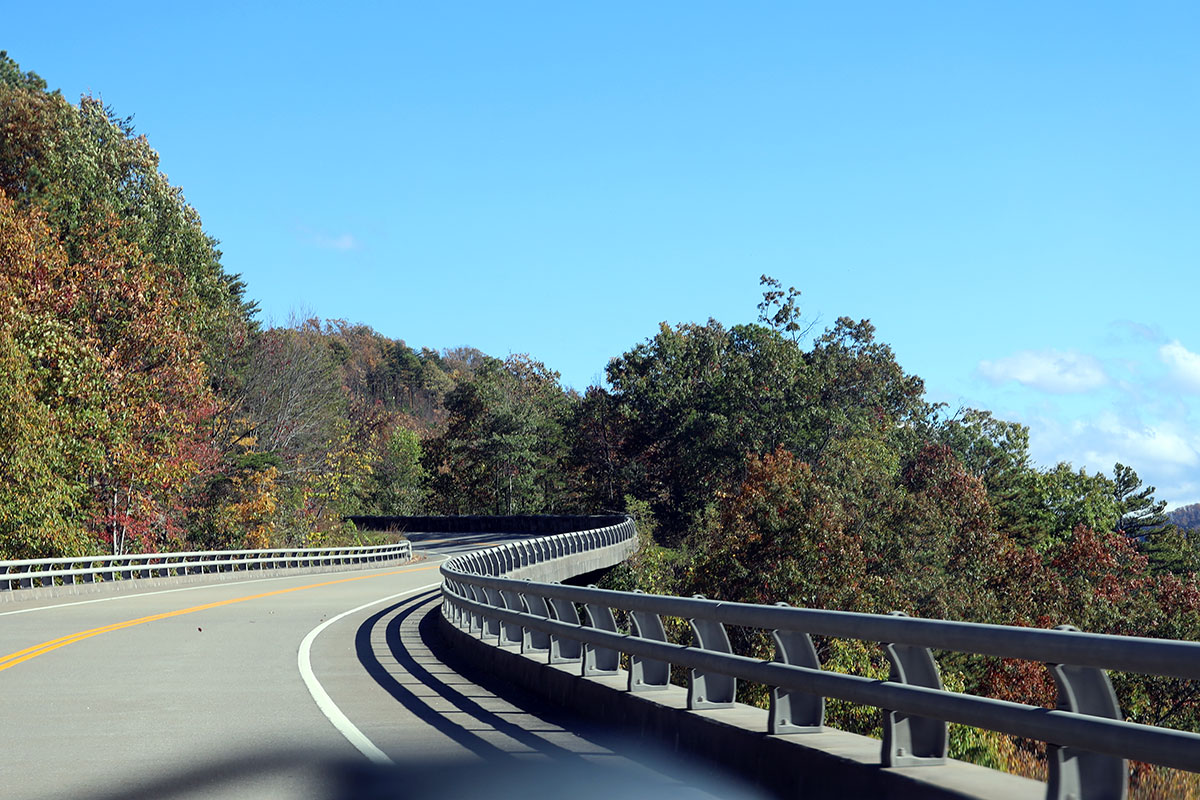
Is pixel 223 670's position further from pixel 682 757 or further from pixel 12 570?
pixel 12 570

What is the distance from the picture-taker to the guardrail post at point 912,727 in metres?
6.30

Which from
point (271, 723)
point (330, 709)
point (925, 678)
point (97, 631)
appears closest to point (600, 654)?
point (330, 709)

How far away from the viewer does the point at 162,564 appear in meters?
37.8

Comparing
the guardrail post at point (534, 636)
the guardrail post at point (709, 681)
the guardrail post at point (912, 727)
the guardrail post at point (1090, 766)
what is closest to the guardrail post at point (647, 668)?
the guardrail post at point (709, 681)

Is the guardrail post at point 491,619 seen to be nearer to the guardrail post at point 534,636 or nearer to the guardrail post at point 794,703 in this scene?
the guardrail post at point 534,636

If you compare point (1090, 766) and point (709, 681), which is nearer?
point (1090, 766)

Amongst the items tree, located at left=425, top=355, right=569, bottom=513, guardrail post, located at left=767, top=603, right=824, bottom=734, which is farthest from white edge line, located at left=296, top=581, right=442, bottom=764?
tree, located at left=425, top=355, right=569, bottom=513

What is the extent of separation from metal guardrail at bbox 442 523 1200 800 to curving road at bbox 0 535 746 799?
738 millimetres

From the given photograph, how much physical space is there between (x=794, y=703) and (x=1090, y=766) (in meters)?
2.56

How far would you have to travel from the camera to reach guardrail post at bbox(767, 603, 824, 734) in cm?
745

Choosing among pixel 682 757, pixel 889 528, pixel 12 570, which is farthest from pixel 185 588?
pixel 889 528

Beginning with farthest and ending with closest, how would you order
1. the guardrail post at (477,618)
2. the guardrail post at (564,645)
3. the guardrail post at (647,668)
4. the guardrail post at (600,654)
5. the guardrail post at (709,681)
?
the guardrail post at (477,618)
the guardrail post at (564,645)
the guardrail post at (600,654)
the guardrail post at (647,668)
the guardrail post at (709,681)

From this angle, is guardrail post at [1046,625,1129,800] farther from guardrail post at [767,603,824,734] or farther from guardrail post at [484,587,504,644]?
guardrail post at [484,587,504,644]

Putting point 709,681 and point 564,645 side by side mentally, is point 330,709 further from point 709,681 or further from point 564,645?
point 709,681
